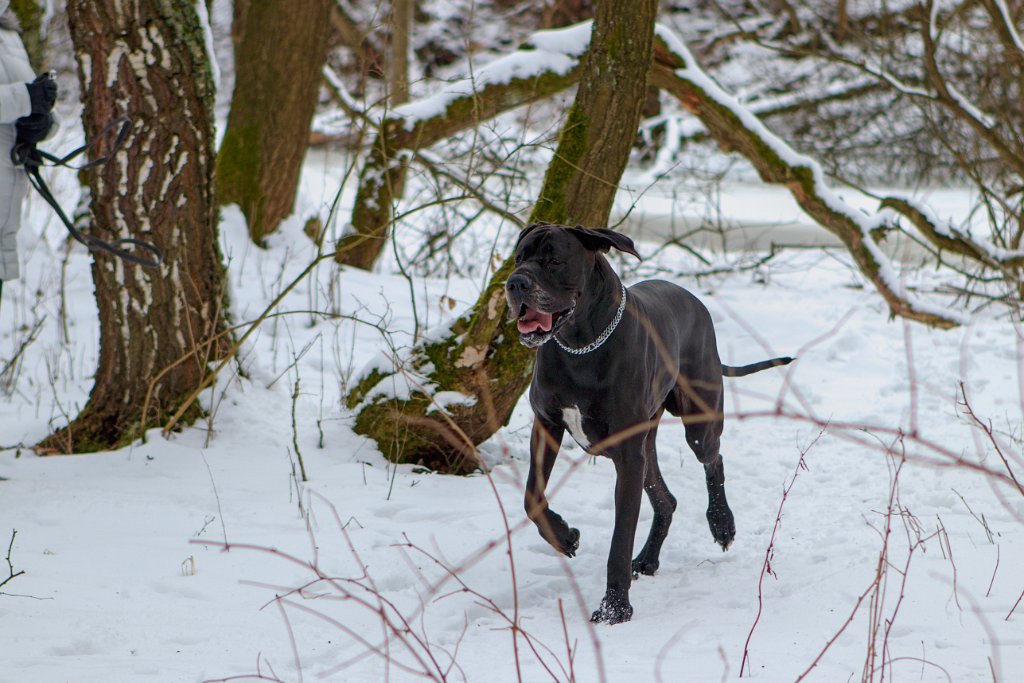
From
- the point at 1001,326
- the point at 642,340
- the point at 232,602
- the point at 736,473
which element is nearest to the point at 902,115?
the point at 1001,326

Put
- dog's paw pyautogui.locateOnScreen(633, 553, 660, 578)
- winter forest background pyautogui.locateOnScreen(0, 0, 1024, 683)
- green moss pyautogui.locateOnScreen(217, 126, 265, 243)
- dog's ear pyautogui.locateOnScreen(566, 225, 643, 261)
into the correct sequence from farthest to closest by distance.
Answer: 1. green moss pyautogui.locateOnScreen(217, 126, 265, 243)
2. dog's paw pyautogui.locateOnScreen(633, 553, 660, 578)
3. dog's ear pyautogui.locateOnScreen(566, 225, 643, 261)
4. winter forest background pyautogui.locateOnScreen(0, 0, 1024, 683)

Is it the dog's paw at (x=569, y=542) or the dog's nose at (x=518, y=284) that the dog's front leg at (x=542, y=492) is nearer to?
the dog's paw at (x=569, y=542)

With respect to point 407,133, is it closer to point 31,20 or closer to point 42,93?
point 31,20

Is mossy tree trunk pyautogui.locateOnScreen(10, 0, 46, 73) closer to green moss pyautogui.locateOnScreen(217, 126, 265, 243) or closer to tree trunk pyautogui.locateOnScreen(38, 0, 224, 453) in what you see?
green moss pyautogui.locateOnScreen(217, 126, 265, 243)

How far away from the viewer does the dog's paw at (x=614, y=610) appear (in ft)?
10.2

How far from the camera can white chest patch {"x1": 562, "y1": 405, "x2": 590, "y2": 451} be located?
3188 mm

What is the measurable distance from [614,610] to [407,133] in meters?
5.05

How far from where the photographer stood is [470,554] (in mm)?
3580

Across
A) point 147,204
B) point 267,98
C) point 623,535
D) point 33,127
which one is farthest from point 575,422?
point 267,98

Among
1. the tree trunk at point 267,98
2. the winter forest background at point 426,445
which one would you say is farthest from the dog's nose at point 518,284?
the tree trunk at point 267,98

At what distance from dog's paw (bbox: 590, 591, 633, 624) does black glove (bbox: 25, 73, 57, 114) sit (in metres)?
2.56

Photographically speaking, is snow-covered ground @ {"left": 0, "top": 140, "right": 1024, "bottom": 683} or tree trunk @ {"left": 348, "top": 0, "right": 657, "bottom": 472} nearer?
snow-covered ground @ {"left": 0, "top": 140, "right": 1024, "bottom": 683}

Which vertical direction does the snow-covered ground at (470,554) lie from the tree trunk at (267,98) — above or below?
below

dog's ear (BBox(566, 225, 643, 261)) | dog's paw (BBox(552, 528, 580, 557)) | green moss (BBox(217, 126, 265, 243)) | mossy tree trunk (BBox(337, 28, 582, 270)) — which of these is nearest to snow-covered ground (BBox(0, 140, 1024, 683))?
dog's paw (BBox(552, 528, 580, 557))
